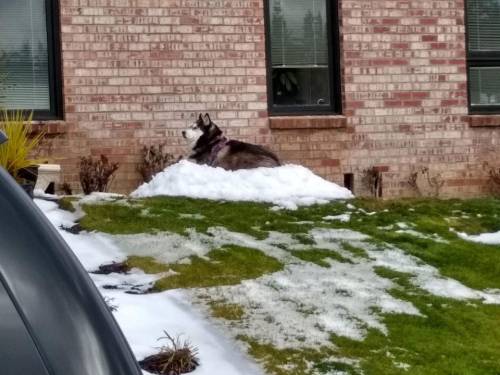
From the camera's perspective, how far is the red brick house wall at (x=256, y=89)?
35.3ft

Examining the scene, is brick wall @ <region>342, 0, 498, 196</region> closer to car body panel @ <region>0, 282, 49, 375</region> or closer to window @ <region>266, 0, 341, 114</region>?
window @ <region>266, 0, 341, 114</region>

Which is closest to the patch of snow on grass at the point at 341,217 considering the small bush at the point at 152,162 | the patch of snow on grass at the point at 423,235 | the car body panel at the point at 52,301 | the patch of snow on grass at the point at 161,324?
the patch of snow on grass at the point at 423,235

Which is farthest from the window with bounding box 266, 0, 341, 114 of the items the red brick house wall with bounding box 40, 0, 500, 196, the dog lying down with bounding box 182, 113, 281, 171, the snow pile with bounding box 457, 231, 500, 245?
the snow pile with bounding box 457, 231, 500, 245

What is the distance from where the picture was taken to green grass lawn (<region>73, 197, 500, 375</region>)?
5.06m

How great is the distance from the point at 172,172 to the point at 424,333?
4.70m

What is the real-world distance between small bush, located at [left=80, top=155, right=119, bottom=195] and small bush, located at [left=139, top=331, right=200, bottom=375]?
18.6 feet

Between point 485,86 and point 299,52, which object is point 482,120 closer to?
point 485,86

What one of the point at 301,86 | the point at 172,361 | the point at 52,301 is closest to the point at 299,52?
the point at 301,86

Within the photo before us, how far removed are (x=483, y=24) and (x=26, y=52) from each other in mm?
5898

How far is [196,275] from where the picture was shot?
621 centimetres

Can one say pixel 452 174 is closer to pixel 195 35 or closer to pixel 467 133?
pixel 467 133

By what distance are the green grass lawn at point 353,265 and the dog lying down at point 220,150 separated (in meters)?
1.43

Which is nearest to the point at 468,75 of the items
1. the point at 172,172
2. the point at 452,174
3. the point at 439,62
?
the point at 439,62

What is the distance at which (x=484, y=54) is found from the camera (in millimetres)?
12461
